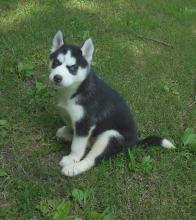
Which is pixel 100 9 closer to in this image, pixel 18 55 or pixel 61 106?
pixel 18 55

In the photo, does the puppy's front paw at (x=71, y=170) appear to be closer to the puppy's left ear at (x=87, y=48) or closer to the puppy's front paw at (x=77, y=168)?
the puppy's front paw at (x=77, y=168)

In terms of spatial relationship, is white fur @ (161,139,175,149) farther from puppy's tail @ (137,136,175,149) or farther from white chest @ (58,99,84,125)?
white chest @ (58,99,84,125)

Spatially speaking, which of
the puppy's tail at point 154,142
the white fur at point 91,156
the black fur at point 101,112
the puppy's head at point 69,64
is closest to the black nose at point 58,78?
the puppy's head at point 69,64

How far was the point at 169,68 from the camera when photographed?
7672mm

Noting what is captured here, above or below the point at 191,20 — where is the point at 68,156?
above

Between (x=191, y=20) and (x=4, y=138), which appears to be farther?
(x=191, y=20)

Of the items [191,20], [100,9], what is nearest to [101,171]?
[100,9]

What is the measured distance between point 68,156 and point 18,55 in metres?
2.42

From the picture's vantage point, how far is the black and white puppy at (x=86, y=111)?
4613mm

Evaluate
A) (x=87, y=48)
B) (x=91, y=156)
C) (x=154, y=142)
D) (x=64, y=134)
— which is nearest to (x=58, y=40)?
(x=87, y=48)

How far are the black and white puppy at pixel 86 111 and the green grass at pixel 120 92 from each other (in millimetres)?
165

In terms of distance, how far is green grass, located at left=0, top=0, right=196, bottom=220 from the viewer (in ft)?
14.9

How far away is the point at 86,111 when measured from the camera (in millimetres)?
4758

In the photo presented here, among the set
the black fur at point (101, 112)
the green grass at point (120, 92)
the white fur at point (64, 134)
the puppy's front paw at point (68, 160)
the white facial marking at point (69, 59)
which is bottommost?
the green grass at point (120, 92)
